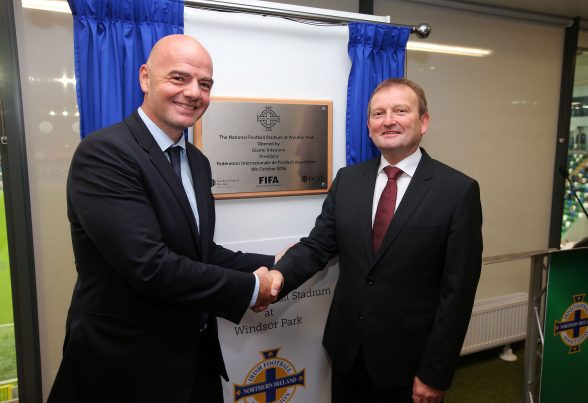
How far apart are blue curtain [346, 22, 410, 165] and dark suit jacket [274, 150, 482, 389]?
389mm

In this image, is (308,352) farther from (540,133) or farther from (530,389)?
(540,133)

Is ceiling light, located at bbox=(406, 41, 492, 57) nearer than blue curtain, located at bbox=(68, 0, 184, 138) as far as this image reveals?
No

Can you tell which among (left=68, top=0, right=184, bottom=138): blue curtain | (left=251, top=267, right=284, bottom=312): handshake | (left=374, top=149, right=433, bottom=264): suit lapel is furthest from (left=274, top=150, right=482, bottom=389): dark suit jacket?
(left=68, top=0, right=184, bottom=138): blue curtain

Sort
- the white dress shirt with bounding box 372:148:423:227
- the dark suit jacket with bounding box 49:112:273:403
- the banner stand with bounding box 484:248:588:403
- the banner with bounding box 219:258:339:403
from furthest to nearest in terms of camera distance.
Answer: the banner stand with bounding box 484:248:588:403, the banner with bounding box 219:258:339:403, the white dress shirt with bounding box 372:148:423:227, the dark suit jacket with bounding box 49:112:273:403

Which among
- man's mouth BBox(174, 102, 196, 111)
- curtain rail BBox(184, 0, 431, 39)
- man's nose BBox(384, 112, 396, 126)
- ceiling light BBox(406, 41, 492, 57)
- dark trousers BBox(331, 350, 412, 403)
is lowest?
dark trousers BBox(331, 350, 412, 403)

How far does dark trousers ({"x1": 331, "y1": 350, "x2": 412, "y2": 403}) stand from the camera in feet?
5.11

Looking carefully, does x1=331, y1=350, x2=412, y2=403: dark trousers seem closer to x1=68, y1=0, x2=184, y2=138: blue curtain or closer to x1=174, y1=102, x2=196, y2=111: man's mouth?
x1=174, y1=102, x2=196, y2=111: man's mouth

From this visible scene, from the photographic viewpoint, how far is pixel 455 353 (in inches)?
58.2

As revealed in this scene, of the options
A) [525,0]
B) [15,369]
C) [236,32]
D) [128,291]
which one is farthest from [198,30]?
[525,0]

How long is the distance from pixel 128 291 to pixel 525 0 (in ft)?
9.99

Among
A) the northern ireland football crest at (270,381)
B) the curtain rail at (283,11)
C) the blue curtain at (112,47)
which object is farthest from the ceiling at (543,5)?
the northern ireland football crest at (270,381)

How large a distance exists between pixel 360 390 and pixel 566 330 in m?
1.39

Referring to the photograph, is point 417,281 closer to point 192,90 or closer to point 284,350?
point 284,350

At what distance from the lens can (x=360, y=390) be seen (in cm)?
164
